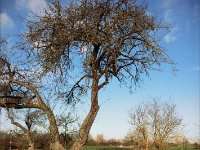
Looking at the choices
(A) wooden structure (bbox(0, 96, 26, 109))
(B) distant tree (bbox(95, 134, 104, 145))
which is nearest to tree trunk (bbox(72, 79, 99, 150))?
(A) wooden structure (bbox(0, 96, 26, 109))

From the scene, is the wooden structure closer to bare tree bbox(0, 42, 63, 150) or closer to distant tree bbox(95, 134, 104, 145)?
bare tree bbox(0, 42, 63, 150)

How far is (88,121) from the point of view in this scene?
405 inches

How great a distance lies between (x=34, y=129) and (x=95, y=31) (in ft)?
72.6

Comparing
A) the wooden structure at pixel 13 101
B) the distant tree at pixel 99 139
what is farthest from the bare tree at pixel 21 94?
the distant tree at pixel 99 139

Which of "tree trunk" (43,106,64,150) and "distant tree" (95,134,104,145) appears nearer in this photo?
"tree trunk" (43,106,64,150)

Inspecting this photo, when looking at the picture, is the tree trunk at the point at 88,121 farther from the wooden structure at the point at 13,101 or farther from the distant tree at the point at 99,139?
the distant tree at the point at 99,139

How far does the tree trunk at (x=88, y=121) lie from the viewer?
10.1m

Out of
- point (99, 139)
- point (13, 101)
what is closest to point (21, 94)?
point (13, 101)

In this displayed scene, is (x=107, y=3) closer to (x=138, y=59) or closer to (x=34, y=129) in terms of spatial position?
(x=138, y=59)

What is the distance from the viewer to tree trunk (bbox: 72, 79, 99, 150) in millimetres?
10118

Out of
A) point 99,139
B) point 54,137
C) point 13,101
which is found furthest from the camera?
point 99,139

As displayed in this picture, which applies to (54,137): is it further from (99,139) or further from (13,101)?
(99,139)

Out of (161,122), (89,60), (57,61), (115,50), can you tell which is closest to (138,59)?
(115,50)

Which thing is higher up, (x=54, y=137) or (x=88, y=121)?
(x=88, y=121)
